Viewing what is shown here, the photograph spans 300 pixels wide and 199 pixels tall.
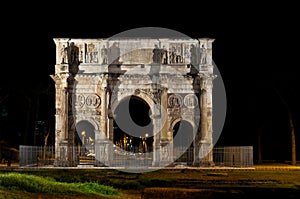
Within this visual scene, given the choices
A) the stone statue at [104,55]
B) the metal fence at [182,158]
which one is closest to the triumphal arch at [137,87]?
the stone statue at [104,55]

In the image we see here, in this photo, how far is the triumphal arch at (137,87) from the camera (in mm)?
39281

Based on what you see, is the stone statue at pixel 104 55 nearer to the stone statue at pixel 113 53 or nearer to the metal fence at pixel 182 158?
the stone statue at pixel 113 53

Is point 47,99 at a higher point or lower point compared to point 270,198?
higher

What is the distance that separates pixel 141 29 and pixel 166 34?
1850mm

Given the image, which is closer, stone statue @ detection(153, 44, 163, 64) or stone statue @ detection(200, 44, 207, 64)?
stone statue @ detection(153, 44, 163, 64)

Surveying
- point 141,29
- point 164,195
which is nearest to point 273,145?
point 141,29

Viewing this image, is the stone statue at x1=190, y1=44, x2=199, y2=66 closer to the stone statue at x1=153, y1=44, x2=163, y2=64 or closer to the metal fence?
the stone statue at x1=153, y1=44, x2=163, y2=64

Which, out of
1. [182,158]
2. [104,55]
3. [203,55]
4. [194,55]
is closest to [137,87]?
[104,55]

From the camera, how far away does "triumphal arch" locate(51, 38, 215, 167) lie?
39.3m

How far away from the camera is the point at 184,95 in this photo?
40250 millimetres

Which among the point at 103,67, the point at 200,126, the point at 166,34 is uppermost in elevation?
the point at 166,34

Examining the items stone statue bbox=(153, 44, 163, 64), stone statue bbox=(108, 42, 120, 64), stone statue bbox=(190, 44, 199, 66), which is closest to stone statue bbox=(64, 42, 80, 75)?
stone statue bbox=(108, 42, 120, 64)

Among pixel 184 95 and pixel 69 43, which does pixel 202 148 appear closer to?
pixel 184 95

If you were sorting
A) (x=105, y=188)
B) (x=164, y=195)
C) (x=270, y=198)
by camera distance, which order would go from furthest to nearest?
1. (x=105, y=188)
2. (x=164, y=195)
3. (x=270, y=198)
